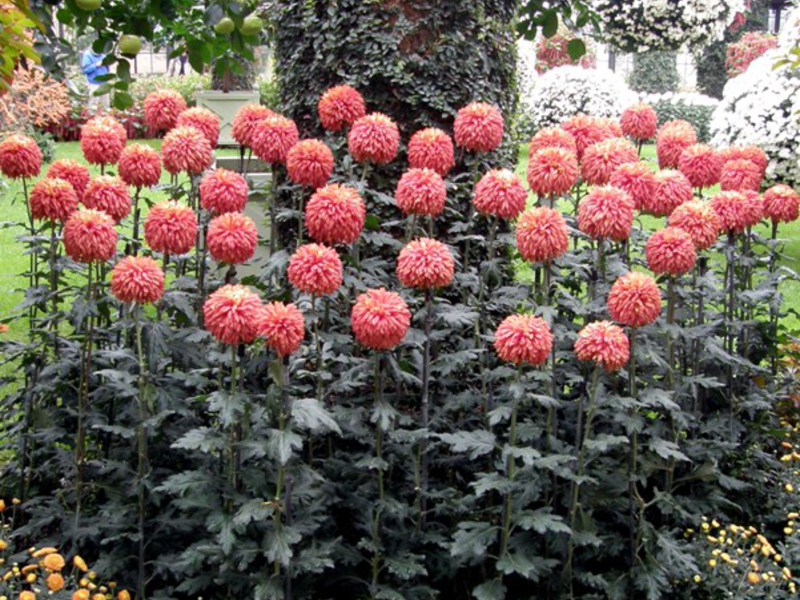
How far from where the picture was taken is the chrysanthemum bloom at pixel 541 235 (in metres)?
2.70

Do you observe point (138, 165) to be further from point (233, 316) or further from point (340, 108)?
point (233, 316)

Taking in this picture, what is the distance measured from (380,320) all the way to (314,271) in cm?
20

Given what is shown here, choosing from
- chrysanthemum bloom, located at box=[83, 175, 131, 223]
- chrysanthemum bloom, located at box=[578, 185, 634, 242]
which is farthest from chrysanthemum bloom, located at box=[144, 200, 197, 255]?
chrysanthemum bloom, located at box=[578, 185, 634, 242]

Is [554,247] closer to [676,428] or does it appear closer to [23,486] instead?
[676,428]

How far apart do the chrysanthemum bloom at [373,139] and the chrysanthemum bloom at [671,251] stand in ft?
2.68

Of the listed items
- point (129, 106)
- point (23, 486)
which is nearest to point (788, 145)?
point (129, 106)

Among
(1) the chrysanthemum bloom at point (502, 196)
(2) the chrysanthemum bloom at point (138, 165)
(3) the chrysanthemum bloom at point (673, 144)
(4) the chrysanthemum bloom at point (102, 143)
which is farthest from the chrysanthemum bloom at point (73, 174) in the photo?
(3) the chrysanthemum bloom at point (673, 144)

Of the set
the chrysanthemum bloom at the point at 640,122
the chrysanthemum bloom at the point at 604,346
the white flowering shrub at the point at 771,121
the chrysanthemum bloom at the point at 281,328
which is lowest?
the chrysanthemum bloom at the point at 604,346

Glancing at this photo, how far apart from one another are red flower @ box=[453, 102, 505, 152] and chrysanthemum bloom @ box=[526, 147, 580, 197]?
0.78 feet

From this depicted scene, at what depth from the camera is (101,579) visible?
9.25 ft

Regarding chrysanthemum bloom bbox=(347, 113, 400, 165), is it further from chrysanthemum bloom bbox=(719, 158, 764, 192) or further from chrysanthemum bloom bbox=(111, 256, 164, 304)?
chrysanthemum bloom bbox=(719, 158, 764, 192)

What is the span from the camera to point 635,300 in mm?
2637

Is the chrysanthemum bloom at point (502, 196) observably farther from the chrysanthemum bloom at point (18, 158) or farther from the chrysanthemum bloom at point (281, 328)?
the chrysanthemum bloom at point (18, 158)

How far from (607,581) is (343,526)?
0.79 m
